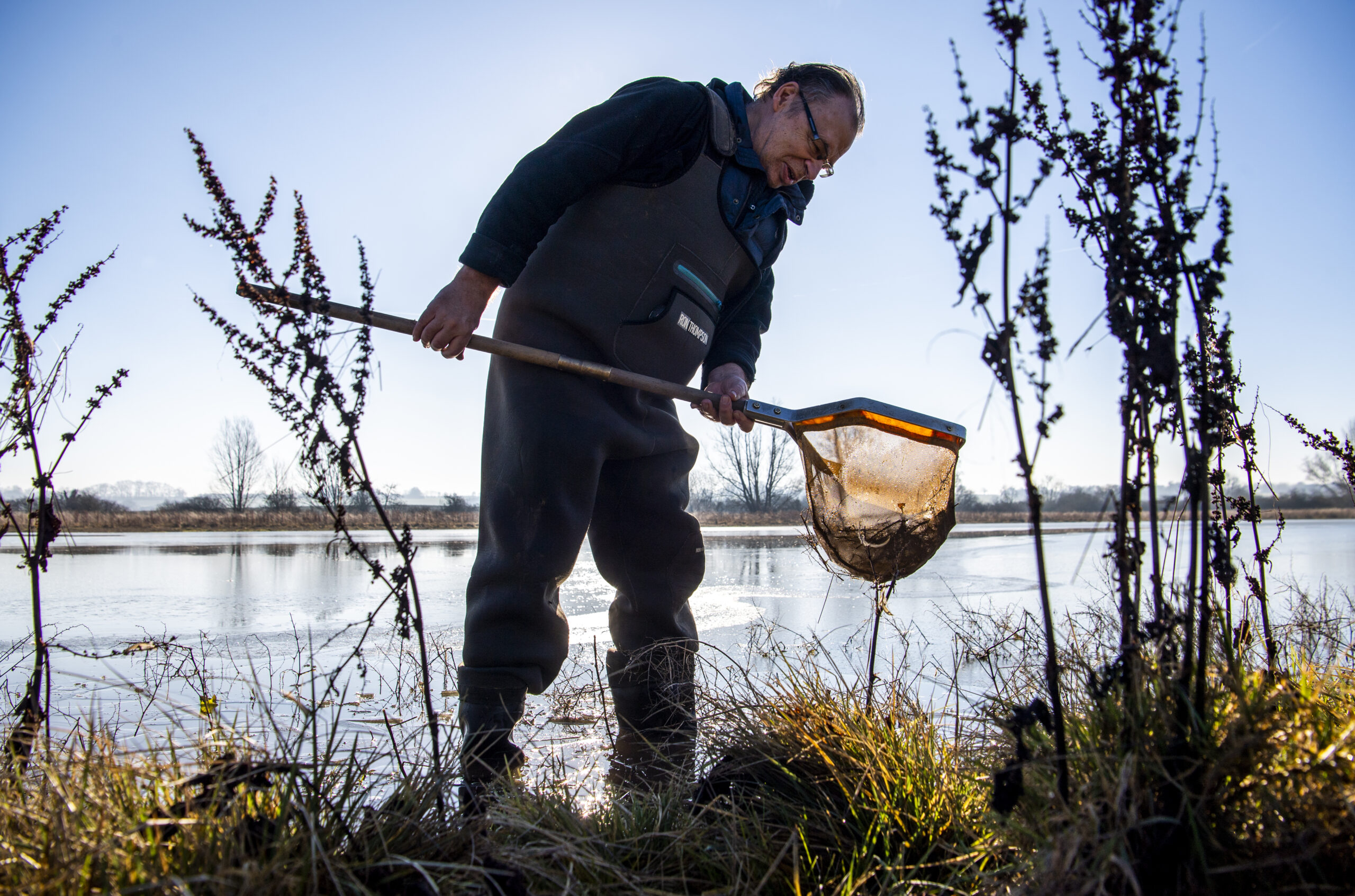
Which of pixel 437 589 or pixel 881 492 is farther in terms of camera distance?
pixel 437 589

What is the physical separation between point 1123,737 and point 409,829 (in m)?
1.15

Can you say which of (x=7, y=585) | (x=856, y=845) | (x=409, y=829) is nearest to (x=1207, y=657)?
(x=856, y=845)

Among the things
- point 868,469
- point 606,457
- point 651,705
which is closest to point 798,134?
point 868,469

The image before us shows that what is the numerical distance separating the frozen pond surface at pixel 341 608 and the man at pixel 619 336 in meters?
0.45

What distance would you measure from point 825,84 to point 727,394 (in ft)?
3.57

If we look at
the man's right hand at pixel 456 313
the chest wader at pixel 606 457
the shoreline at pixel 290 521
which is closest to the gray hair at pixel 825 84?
the chest wader at pixel 606 457

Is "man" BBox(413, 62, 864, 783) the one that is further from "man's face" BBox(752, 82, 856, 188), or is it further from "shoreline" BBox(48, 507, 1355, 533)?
"shoreline" BBox(48, 507, 1355, 533)

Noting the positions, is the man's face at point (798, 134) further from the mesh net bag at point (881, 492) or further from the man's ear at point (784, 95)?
the mesh net bag at point (881, 492)

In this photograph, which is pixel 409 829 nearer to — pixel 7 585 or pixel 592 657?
pixel 592 657

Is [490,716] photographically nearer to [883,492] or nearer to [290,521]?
[883,492]

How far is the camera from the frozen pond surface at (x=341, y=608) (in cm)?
302

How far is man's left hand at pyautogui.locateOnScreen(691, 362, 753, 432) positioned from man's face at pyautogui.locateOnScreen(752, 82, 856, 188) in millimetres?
695

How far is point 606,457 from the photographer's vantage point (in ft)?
8.20

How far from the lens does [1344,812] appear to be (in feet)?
3.45
